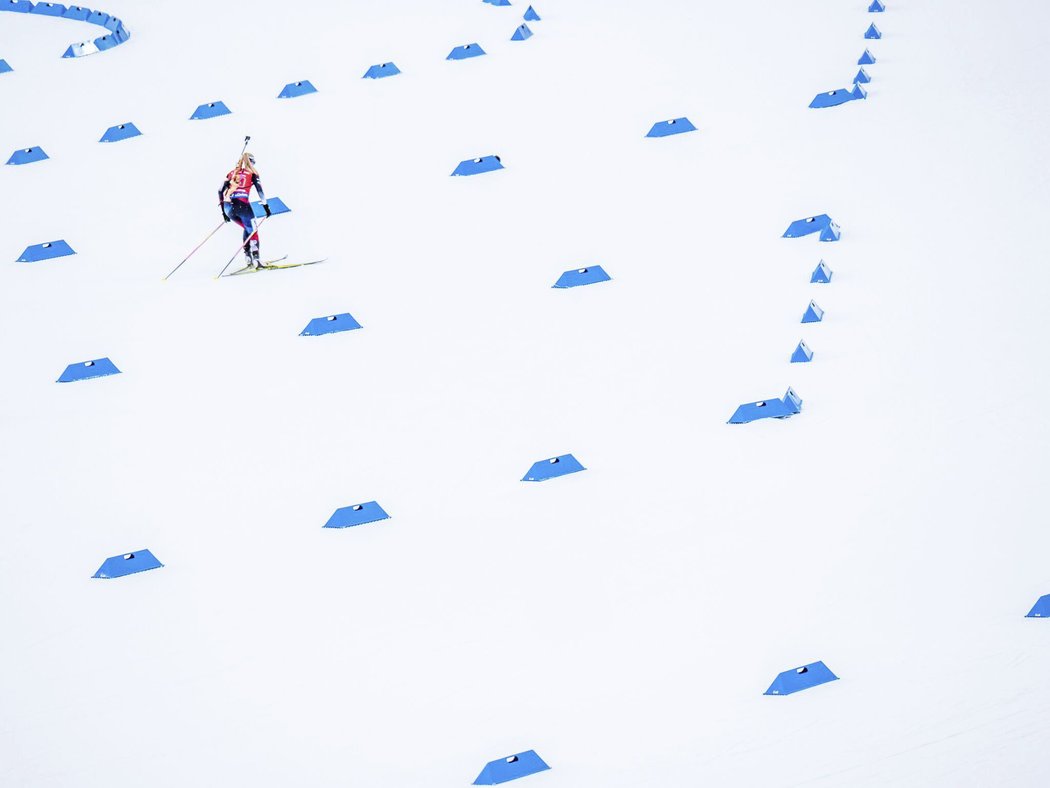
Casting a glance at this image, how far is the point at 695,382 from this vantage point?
7000 millimetres

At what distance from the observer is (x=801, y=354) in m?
7.03

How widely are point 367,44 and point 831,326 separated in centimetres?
549

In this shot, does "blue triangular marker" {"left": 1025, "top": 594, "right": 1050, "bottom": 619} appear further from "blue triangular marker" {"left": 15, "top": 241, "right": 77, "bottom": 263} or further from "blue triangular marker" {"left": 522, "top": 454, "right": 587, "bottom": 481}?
"blue triangular marker" {"left": 15, "top": 241, "right": 77, "bottom": 263}

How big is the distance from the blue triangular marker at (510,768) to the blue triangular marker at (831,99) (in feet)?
19.7

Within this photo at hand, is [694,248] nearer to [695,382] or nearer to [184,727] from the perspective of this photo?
[695,382]

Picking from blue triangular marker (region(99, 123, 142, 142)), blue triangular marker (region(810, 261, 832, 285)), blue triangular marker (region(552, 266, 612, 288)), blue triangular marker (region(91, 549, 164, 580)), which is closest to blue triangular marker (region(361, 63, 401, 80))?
blue triangular marker (region(99, 123, 142, 142))

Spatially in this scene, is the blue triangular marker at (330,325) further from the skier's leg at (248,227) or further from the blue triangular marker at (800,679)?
the blue triangular marker at (800,679)

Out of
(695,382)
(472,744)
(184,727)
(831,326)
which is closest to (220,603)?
(184,727)

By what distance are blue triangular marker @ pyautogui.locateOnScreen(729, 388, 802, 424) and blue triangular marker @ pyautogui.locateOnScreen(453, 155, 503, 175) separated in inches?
129

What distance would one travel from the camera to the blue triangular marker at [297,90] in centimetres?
1082

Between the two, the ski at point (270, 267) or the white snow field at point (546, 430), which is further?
the ski at point (270, 267)

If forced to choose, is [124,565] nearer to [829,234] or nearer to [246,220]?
[246,220]

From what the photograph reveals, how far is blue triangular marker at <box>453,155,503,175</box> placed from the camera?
371 inches

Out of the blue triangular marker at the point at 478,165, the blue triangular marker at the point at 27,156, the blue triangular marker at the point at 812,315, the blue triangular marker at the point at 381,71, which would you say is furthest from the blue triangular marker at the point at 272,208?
the blue triangular marker at the point at 812,315
